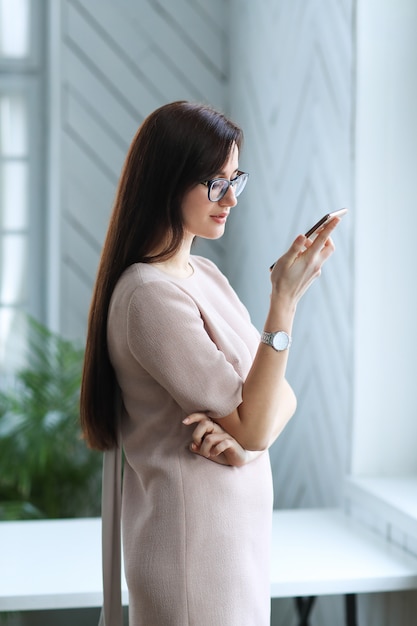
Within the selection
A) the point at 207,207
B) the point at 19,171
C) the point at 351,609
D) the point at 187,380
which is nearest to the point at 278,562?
the point at 351,609

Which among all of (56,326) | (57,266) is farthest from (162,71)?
(56,326)

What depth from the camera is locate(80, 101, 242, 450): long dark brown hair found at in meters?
1.33

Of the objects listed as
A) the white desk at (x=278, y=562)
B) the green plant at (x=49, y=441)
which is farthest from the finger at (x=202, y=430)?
the green plant at (x=49, y=441)

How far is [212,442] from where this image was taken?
1312 millimetres

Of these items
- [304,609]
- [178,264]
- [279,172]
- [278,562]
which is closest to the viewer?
[178,264]

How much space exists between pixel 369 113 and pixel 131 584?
142 cm

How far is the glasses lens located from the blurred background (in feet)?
3.32

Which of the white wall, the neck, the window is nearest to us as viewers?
the neck

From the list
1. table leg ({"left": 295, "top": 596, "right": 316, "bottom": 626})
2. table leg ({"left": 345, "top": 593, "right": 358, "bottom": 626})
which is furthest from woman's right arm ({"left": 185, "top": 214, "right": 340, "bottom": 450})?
table leg ({"left": 295, "top": 596, "right": 316, "bottom": 626})

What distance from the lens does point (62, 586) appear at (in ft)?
6.07

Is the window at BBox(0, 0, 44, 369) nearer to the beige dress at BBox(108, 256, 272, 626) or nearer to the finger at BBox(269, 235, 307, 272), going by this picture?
the beige dress at BBox(108, 256, 272, 626)

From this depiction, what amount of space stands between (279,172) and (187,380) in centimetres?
173

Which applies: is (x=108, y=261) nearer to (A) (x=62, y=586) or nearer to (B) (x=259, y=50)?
(A) (x=62, y=586)

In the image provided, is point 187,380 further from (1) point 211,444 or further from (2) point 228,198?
(2) point 228,198
